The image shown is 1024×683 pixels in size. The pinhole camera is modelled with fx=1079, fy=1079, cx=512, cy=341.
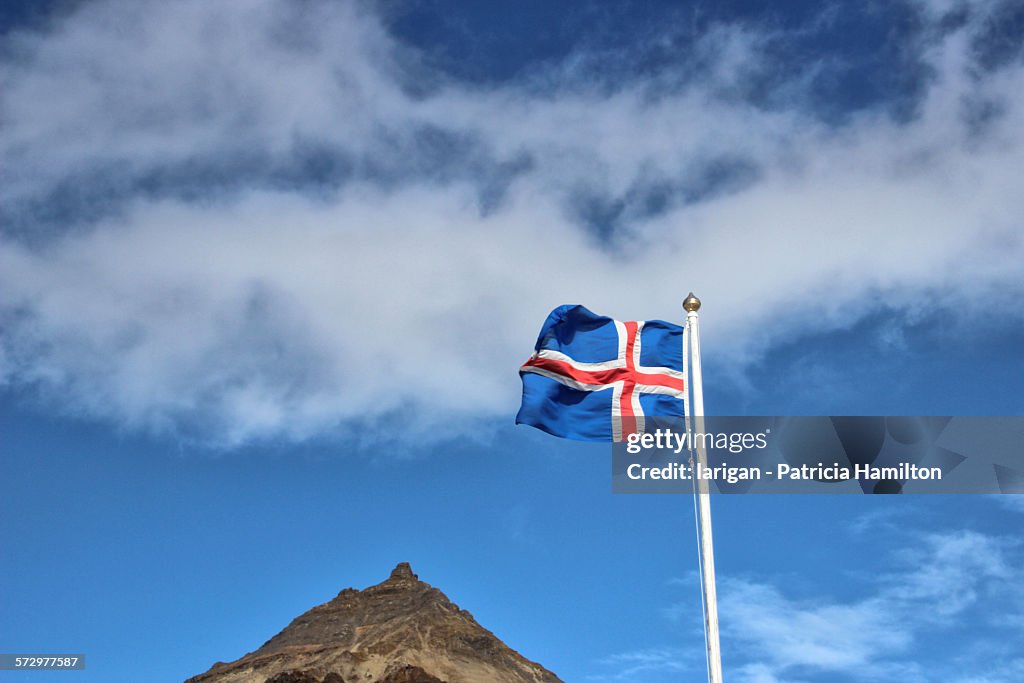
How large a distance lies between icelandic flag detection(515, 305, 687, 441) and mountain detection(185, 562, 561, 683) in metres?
122

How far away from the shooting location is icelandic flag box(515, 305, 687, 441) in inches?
878

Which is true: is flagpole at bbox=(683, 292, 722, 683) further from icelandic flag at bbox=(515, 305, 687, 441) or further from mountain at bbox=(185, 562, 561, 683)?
mountain at bbox=(185, 562, 561, 683)

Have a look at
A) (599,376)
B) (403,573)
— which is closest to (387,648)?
(403,573)

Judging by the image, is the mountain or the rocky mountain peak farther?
the rocky mountain peak

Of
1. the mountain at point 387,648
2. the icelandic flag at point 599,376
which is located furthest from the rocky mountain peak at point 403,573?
the icelandic flag at point 599,376

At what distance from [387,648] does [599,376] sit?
136 m


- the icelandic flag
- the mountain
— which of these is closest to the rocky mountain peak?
the mountain

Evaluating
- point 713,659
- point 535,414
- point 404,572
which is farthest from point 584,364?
point 404,572

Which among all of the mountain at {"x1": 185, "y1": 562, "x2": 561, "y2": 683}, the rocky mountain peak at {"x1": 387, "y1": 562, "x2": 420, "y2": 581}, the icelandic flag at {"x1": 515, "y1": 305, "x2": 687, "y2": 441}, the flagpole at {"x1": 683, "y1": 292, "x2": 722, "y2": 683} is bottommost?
the flagpole at {"x1": 683, "y1": 292, "x2": 722, "y2": 683}

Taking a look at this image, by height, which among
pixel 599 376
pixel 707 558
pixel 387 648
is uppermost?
pixel 387 648

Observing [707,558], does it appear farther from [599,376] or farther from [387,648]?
[387,648]

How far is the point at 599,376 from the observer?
75.0 feet

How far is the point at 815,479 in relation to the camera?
945 inches

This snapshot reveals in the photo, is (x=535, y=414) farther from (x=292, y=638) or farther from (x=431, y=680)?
(x=292, y=638)
